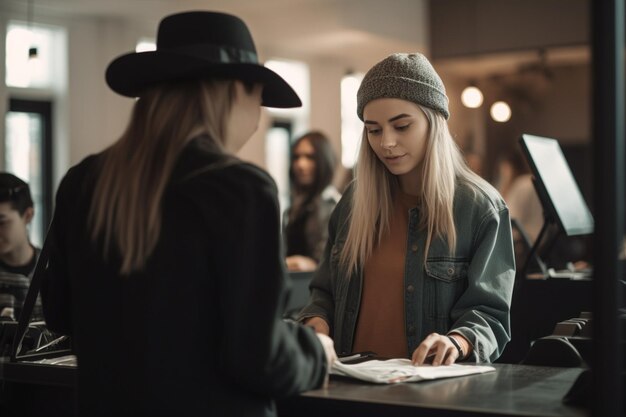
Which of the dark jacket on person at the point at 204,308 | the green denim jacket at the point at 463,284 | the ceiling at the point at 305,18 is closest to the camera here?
the dark jacket on person at the point at 204,308

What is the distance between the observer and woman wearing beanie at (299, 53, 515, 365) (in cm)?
214

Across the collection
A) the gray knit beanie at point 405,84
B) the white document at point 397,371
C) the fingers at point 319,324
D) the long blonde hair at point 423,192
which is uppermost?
the gray knit beanie at point 405,84

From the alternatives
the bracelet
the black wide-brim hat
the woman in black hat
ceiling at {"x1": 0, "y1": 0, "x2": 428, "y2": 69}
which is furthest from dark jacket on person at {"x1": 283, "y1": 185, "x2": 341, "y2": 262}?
the woman in black hat

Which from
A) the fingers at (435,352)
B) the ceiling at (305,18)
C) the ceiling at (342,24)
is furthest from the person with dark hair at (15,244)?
the ceiling at (342,24)

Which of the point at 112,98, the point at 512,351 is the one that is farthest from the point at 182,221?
the point at 112,98

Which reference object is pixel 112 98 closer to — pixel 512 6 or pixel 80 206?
pixel 512 6

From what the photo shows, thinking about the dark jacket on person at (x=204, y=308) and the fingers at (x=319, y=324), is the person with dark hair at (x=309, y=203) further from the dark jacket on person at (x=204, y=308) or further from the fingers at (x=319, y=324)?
the dark jacket on person at (x=204, y=308)

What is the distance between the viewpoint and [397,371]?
1.77m

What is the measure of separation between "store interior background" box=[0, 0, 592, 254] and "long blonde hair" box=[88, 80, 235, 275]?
5.13 metres

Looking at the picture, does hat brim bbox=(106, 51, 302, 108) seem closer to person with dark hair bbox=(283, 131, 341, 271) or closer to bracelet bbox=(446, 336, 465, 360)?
bracelet bbox=(446, 336, 465, 360)

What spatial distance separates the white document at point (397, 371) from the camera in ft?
5.67

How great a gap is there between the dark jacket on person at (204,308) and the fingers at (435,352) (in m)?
0.46

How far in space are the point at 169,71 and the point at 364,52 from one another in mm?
8746

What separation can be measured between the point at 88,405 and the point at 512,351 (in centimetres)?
193
